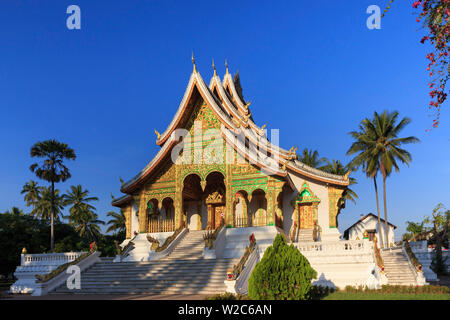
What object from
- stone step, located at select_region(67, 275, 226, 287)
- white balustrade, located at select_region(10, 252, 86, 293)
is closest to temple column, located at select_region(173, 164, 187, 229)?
white balustrade, located at select_region(10, 252, 86, 293)

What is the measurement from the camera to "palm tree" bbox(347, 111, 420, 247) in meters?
31.1

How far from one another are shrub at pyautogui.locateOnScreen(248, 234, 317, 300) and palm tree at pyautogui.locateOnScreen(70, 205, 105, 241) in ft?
147

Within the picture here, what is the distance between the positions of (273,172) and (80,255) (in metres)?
9.89

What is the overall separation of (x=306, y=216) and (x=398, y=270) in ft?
17.7

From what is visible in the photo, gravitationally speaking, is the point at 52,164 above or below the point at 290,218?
above

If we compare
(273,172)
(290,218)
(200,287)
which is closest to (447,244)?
(290,218)

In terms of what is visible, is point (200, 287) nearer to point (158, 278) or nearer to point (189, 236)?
point (158, 278)

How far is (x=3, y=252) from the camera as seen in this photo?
1162 inches

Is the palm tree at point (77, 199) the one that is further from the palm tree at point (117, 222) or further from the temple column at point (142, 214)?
the temple column at point (142, 214)

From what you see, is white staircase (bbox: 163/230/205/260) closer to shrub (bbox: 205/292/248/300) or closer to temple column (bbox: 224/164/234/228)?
temple column (bbox: 224/164/234/228)

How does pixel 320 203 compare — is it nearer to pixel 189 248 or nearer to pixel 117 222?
pixel 189 248

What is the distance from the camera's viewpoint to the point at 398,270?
Answer: 16.9m

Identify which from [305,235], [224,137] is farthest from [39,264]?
[305,235]
